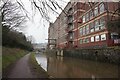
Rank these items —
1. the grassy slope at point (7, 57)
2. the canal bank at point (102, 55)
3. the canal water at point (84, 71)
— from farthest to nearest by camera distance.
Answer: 1. the canal bank at point (102, 55)
2. the grassy slope at point (7, 57)
3. the canal water at point (84, 71)

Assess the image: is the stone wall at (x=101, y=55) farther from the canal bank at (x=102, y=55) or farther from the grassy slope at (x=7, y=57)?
the grassy slope at (x=7, y=57)

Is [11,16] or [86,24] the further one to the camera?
[86,24]

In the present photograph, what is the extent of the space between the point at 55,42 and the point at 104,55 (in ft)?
207

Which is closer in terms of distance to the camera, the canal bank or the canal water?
the canal water

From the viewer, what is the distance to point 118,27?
27812 millimetres

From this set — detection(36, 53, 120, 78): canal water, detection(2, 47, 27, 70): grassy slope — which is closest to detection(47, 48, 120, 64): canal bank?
detection(36, 53, 120, 78): canal water

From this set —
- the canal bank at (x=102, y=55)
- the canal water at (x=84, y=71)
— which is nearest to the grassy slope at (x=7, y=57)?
the canal water at (x=84, y=71)

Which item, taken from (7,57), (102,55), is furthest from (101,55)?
(7,57)

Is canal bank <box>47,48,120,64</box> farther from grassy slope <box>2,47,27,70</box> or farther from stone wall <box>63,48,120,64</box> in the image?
grassy slope <box>2,47,27,70</box>

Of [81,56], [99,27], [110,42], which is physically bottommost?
[81,56]

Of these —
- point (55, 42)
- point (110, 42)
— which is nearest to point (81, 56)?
point (110, 42)

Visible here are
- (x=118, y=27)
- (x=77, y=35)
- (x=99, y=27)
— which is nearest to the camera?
(x=118, y=27)

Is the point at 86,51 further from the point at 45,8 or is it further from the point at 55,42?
the point at 55,42

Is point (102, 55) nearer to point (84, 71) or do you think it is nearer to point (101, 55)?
point (101, 55)
